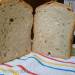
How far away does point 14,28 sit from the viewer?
1.41 m

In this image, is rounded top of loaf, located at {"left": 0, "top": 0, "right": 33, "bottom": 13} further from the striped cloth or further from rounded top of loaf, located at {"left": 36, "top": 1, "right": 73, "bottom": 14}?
the striped cloth

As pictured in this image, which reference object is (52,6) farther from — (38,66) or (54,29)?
(38,66)

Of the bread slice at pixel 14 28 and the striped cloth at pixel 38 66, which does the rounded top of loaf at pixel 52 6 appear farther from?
the striped cloth at pixel 38 66

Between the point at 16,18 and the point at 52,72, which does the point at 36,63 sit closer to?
the point at 52,72

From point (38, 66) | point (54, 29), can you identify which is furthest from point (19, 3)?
point (38, 66)

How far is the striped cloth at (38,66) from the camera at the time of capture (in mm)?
1283

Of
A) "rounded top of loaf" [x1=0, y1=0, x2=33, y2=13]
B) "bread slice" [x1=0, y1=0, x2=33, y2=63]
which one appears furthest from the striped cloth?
"rounded top of loaf" [x1=0, y1=0, x2=33, y2=13]

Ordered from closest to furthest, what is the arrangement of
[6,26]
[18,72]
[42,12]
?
[18,72]
[6,26]
[42,12]

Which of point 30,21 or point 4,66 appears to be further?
point 30,21

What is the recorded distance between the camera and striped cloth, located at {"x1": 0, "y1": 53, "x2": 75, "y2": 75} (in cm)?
128

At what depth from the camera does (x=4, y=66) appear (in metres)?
1.33

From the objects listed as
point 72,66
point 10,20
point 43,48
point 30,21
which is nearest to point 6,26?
point 10,20

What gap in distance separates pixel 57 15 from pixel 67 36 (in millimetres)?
159

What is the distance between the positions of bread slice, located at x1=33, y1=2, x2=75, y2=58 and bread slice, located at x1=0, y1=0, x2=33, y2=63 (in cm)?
7
